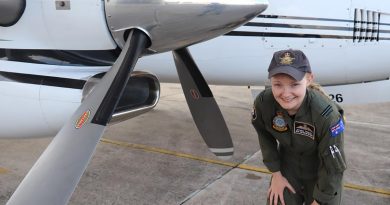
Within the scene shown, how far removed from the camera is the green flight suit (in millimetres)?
2297

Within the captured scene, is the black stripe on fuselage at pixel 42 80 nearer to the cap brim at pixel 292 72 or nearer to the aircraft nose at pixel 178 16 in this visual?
the aircraft nose at pixel 178 16

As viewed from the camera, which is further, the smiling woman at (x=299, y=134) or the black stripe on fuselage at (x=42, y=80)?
the black stripe on fuselage at (x=42, y=80)

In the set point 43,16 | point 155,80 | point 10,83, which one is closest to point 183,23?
point 155,80

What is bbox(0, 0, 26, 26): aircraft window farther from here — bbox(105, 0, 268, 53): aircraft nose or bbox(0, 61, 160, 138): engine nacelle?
bbox(105, 0, 268, 53): aircraft nose

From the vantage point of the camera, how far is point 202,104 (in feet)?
13.4

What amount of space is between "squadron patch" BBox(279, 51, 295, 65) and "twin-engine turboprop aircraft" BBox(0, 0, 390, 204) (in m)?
0.85

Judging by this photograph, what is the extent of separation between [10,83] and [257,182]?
266 cm

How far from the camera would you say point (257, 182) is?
4.58m

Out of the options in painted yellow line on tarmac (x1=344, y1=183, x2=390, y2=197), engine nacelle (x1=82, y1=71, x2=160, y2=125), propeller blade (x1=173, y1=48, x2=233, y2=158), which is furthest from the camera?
painted yellow line on tarmac (x1=344, y1=183, x2=390, y2=197)

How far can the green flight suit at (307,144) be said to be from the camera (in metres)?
2.30

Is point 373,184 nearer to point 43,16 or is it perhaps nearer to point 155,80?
point 155,80

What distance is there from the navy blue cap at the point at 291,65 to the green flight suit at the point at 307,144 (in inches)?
7.1

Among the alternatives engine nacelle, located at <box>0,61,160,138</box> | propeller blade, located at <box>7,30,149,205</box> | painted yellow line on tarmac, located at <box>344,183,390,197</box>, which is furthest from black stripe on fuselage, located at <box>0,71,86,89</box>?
painted yellow line on tarmac, located at <box>344,183,390,197</box>

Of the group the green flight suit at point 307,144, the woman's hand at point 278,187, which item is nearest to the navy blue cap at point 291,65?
A: the green flight suit at point 307,144
